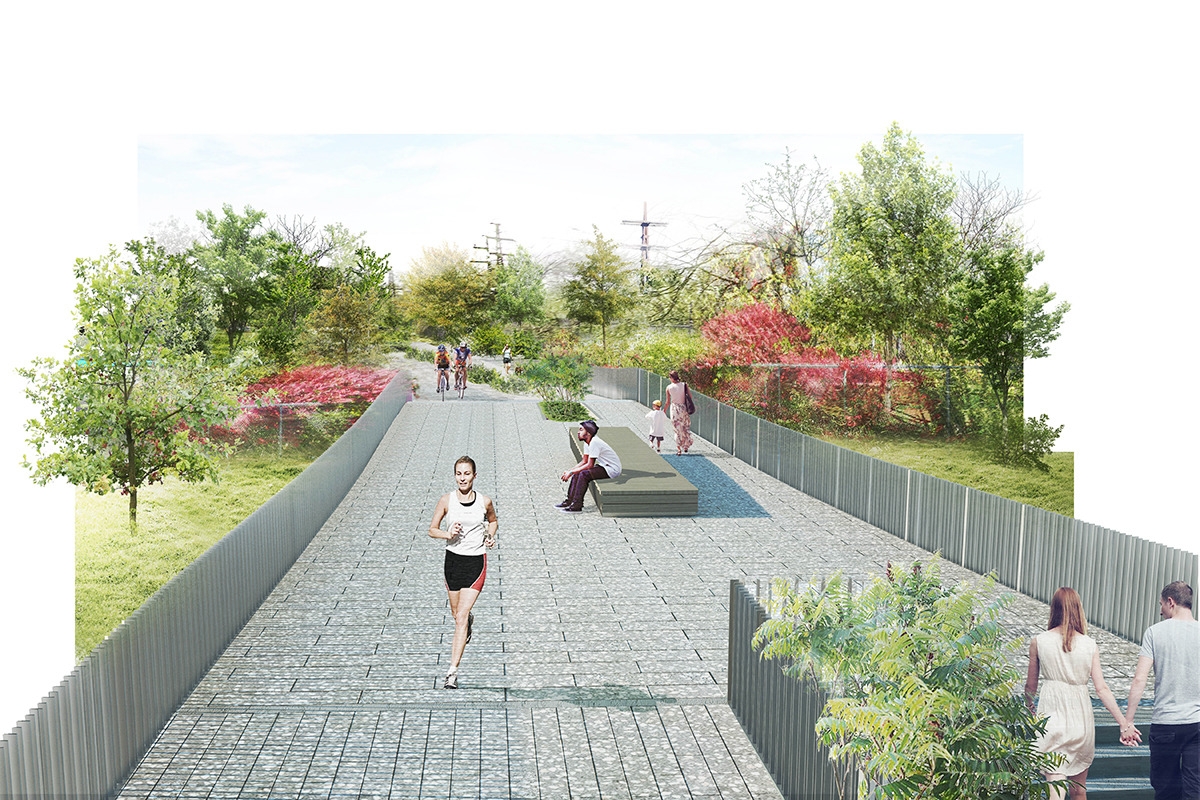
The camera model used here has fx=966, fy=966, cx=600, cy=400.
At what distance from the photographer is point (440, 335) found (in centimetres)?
6688

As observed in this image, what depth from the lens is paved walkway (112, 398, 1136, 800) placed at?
244 inches

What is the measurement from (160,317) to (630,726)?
40.6 feet

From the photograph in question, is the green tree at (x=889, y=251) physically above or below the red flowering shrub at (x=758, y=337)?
above

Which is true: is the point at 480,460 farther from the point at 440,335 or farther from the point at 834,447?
the point at 440,335

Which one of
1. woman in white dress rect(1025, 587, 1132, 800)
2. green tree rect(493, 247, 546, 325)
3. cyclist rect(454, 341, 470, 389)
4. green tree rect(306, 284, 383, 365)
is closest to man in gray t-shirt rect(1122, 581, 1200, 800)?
woman in white dress rect(1025, 587, 1132, 800)

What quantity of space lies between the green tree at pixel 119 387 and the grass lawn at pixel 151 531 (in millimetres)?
1862

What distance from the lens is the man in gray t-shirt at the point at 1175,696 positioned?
17.7 feet

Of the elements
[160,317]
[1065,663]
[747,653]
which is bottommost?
[747,653]

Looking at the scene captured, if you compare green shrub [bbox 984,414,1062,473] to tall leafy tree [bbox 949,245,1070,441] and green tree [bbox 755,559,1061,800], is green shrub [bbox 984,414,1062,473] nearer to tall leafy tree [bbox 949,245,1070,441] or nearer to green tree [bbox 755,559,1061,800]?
tall leafy tree [bbox 949,245,1070,441]

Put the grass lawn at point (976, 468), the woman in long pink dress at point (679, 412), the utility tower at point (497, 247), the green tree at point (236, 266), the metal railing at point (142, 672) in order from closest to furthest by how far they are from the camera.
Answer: the metal railing at point (142, 672), the woman in long pink dress at point (679, 412), the grass lawn at point (976, 468), the green tree at point (236, 266), the utility tower at point (497, 247)

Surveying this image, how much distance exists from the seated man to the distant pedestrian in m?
6.55

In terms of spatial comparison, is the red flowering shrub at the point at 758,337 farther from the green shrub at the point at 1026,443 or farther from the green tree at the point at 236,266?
the green tree at the point at 236,266

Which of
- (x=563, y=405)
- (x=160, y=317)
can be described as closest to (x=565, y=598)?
(x=160, y=317)

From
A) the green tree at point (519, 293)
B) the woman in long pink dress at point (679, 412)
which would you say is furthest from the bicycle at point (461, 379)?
the green tree at point (519, 293)
